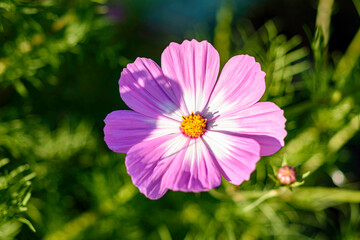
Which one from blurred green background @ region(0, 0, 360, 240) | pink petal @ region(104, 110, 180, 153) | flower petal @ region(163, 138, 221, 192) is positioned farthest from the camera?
blurred green background @ region(0, 0, 360, 240)

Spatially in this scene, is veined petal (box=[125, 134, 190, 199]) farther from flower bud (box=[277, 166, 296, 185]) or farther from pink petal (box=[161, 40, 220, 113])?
flower bud (box=[277, 166, 296, 185])

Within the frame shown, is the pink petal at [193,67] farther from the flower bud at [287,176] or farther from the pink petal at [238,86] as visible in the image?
the flower bud at [287,176]

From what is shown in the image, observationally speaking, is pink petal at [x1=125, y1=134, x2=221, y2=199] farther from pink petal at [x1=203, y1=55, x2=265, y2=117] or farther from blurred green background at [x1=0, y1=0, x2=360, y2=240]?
blurred green background at [x1=0, y1=0, x2=360, y2=240]

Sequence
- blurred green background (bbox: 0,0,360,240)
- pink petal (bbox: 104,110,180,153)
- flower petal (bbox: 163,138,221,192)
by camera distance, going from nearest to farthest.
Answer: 1. flower petal (bbox: 163,138,221,192)
2. pink petal (bbox: 104,110,180,153)
3. blurred green background (bbox: 0,0,360,240)

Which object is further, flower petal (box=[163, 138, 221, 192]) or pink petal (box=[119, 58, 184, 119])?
pink petal (box=[119, 58, 184, 119])

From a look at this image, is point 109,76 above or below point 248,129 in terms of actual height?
below

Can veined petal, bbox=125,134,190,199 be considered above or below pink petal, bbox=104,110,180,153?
below

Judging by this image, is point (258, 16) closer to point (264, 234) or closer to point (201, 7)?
point (201, 7)

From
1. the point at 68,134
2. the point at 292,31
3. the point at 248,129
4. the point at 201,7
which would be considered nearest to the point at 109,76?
the point at 68,134

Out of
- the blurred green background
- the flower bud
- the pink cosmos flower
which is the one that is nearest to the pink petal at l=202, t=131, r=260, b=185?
the pink cosmos flower
